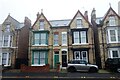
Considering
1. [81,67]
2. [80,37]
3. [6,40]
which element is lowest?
[81,67]

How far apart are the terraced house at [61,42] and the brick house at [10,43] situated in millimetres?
2527

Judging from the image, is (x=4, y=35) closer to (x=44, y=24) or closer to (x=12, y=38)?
(x=12, y=38)

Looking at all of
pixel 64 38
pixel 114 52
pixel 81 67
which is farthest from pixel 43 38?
pixel 114 52

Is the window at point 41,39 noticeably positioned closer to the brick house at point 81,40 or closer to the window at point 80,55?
the brick house at point 81,40

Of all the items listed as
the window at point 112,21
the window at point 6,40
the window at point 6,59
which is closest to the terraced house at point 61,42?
the window at point 112,21

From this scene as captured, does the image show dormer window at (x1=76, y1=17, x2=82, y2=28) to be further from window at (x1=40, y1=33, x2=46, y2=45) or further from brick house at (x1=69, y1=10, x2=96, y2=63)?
window at (x1=40, y1=33, x2=46, y2=45)

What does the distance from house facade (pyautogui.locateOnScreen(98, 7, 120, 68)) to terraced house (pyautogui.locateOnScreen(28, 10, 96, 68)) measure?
170 centimetres

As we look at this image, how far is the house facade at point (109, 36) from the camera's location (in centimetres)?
2403

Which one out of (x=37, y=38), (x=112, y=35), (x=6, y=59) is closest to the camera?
(x=112, y=35)

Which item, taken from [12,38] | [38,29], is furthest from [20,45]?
[38,29]

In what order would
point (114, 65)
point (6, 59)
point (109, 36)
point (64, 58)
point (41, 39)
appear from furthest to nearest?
point (41, 39) < point (6, 59) < point (64, 58) < point (109, 36) < point (114, 65)

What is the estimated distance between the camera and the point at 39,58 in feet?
86.4

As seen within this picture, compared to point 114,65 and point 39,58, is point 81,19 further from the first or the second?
point 39,58

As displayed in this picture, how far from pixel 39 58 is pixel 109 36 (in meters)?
12.6
